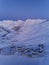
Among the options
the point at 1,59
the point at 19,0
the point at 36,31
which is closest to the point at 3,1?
the point at 19,0

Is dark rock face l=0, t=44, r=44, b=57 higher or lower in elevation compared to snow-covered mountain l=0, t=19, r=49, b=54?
lower

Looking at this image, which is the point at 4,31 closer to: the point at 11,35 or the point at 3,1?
the point at 11,35

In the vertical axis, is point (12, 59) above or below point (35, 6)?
below

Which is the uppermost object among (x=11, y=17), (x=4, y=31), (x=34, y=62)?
(x=11, y=17)

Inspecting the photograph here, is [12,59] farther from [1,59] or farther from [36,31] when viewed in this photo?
[36,31]

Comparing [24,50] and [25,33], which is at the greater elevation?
[25,33]

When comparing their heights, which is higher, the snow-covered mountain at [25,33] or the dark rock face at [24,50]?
the snow-covered mountain at [25,33]
